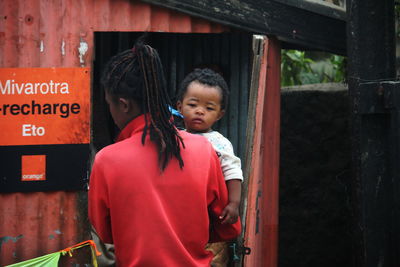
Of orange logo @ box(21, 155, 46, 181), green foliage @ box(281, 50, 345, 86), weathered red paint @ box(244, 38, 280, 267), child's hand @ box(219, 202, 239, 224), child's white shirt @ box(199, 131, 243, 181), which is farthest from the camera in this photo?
green foliage @ box(281, 50, 345, 86)

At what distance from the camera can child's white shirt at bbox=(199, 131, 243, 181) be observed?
304 centimetres

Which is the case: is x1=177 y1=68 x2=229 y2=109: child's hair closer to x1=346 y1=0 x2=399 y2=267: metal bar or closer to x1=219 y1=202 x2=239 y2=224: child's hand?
x1=219 y1=202 x2=239 y2=224: child's hand

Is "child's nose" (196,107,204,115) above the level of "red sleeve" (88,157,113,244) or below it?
above

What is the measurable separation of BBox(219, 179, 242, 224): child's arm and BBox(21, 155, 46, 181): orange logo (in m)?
1.95

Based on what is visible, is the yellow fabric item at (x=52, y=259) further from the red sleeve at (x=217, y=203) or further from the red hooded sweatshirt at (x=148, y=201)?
the red hooded sweatshirt at (x=148, y=201)

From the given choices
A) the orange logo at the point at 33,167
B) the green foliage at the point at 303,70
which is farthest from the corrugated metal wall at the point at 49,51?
the green foliage at the point at 303,70

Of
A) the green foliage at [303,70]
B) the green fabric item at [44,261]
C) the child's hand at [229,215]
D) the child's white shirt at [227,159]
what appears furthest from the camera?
the green foliage at [303,70]

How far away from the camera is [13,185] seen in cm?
443

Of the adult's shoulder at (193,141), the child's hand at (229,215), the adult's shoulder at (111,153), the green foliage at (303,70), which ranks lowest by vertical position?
the child's hand at (229,215)

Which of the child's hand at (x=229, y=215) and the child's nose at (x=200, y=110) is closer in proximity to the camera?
the child's hand at (x=229, y=215)

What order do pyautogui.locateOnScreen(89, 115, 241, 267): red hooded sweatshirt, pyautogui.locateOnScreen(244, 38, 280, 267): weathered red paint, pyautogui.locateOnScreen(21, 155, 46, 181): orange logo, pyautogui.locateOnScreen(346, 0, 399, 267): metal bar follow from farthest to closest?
pyautogui.locateOnScreen(244, 38, 280, 267): weathered red paint
pyautogui.locateOnScreen(346, 0, 399, 267): metal bar
pyautogui.locateOnScreen(21, 155, 46, 181): orange logo
pyautogui.locateOnScreen(89, 115, 241, 267): red hooded sweatshirt

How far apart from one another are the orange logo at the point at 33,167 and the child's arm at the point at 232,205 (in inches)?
76.6

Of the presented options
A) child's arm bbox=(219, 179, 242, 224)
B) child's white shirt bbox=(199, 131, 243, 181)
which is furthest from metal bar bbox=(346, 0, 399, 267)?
child's arm bbox=(219, 179, 242, 224)

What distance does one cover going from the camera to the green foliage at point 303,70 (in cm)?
935
